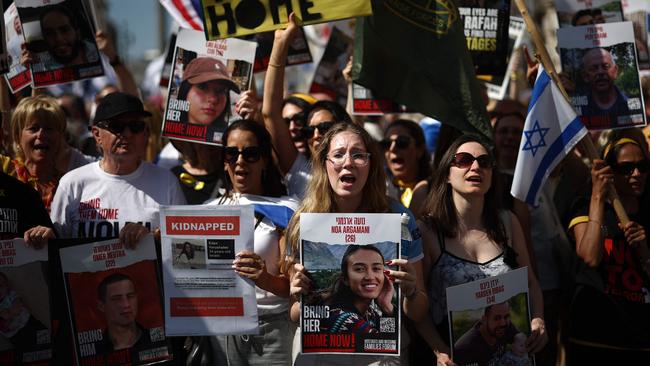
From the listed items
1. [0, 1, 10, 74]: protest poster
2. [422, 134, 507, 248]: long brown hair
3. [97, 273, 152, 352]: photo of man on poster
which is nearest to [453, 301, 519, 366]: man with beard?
[422, 134, 507, 248]: long brown hair

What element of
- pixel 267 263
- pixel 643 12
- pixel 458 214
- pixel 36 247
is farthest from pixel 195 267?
pixel 643 12

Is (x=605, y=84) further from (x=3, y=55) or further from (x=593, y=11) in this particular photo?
(x=3, y=55)

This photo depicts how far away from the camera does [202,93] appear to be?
6227 mm

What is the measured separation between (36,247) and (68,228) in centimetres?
48

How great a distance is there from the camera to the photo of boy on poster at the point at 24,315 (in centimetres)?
468

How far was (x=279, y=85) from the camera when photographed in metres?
5.77

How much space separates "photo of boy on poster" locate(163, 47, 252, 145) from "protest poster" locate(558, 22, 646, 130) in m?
2.27

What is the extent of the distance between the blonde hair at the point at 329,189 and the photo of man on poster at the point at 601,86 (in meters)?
1.96

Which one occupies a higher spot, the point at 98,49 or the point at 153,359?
the point at 98,49

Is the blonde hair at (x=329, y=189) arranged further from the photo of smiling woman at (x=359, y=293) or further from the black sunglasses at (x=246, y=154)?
the black sunglasses at (x=246, y=154)

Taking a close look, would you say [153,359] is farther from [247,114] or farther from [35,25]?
[35,25]

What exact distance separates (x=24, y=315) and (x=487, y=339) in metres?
2.50

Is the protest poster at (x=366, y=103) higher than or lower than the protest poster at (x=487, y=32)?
lower

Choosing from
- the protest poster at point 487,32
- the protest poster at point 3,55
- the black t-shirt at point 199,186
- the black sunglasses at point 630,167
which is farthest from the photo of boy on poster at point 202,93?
the black sunglasses at point 630,167
